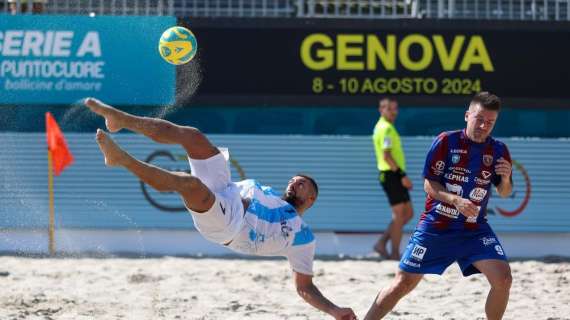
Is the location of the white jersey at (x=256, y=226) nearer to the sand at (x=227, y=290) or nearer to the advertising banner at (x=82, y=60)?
the sand at (x=227, y=290)

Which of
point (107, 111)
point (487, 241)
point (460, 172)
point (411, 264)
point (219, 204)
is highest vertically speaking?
point (107, 111)

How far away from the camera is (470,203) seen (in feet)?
19.7

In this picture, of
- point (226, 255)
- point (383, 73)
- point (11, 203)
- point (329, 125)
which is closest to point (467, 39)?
point (383, 73)

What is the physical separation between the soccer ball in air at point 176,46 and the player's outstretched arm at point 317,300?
2119mm

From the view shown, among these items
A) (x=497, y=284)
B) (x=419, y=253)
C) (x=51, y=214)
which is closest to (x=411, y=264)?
(x=419, y=253)

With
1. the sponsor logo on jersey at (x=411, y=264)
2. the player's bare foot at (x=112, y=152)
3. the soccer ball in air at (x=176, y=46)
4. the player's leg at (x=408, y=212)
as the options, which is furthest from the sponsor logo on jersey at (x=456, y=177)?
the player's leg at (x=408, y=212)

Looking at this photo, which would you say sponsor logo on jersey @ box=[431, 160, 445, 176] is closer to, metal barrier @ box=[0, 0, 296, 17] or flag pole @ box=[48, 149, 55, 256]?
flag pole @ box=[48, 149, 55, 256]

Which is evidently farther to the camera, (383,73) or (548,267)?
(383,73)

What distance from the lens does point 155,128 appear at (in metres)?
6.01

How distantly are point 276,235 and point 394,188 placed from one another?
521 centimetres

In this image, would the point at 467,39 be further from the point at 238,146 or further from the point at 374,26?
the point at 238,146

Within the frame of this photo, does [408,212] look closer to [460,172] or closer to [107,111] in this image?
[460,172]

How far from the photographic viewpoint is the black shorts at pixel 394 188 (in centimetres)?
1130

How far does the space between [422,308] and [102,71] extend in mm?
5589
